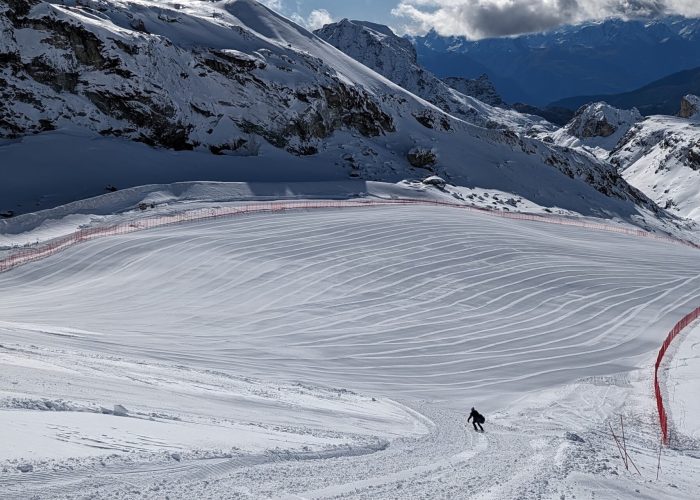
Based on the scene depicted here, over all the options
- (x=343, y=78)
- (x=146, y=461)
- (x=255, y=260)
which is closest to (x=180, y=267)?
(x=255, y=260)

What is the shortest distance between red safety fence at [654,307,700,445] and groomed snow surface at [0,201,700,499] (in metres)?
0.33

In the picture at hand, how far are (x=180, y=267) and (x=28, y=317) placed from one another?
23.1ft

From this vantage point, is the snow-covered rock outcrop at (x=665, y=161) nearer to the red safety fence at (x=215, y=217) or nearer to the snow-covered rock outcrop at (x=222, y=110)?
the snow-covered rock outcrop at (x=222, y=110)

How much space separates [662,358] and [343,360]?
1042 cm

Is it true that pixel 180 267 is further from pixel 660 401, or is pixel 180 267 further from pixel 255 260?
pixel 660 401

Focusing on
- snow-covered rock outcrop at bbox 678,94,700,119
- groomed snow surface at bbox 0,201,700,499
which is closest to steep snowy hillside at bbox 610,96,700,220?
snow-covered rock outcrop at bbox 678,94,700,119

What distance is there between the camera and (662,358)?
2214cm

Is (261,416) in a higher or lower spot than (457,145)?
lower

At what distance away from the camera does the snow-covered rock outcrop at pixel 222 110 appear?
44375 millimetres

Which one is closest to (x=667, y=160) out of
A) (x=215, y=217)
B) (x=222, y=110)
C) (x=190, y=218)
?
(x=222, y=110)

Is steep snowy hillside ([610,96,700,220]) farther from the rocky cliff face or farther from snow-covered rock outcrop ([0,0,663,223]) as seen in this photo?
the rocky cliff face

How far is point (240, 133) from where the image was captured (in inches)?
2005

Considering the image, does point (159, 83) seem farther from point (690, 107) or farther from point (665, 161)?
point (690, 107)

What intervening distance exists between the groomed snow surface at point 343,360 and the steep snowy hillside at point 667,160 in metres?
88.9
